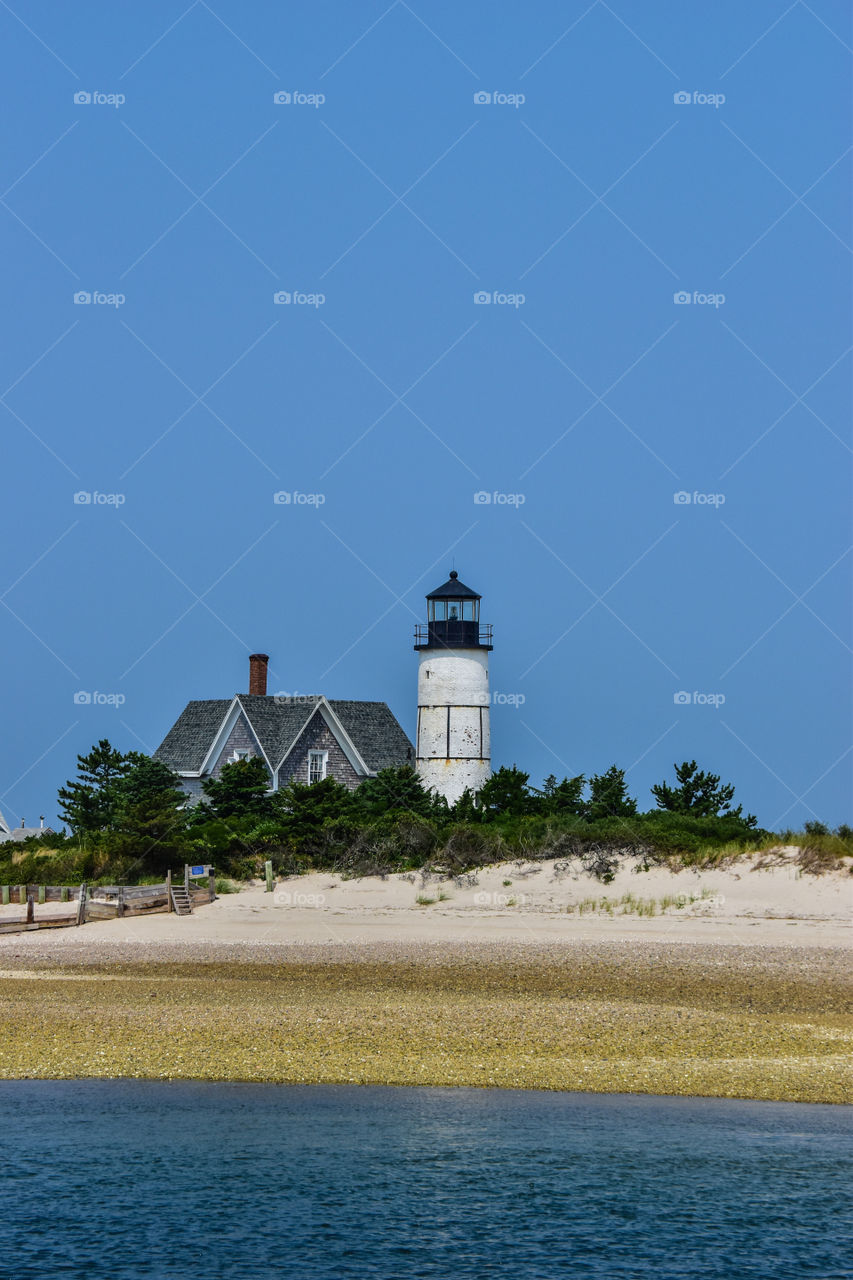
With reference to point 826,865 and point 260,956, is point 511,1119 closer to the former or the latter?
point 260,956

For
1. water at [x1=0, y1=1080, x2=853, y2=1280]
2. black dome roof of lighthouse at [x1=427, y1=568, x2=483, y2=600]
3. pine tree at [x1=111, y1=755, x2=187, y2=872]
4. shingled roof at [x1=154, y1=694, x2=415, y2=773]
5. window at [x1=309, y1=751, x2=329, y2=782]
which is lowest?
water at [x1=0, y1=1080, x2=853, y2=1280]

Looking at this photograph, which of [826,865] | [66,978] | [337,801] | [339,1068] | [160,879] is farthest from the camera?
[337,801]

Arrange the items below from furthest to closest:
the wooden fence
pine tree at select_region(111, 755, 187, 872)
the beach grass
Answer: pine tree at select_region(111, 755, 187, 872) → the wooden fence → the beach grass

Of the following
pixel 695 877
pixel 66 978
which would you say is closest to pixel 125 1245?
pixel 66 978

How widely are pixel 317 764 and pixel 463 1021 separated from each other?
3450cm

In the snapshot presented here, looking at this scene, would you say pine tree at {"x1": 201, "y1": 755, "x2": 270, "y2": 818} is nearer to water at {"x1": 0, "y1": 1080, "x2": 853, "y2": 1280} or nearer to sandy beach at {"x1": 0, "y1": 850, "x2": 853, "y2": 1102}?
sandy beach at {"x1": 0, "y1": 850, "x2": 853, "y2": 1102}

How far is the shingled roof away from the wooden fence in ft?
47.5

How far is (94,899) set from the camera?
3912 centimetres

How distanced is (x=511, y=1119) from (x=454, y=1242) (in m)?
3.55

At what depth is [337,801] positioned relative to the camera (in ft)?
151

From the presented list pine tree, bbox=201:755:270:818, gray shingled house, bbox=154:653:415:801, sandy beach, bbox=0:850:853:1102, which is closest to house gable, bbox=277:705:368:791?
gray shingled house, bbox=154:653:415:801

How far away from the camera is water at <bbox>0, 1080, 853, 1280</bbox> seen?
517 inches
